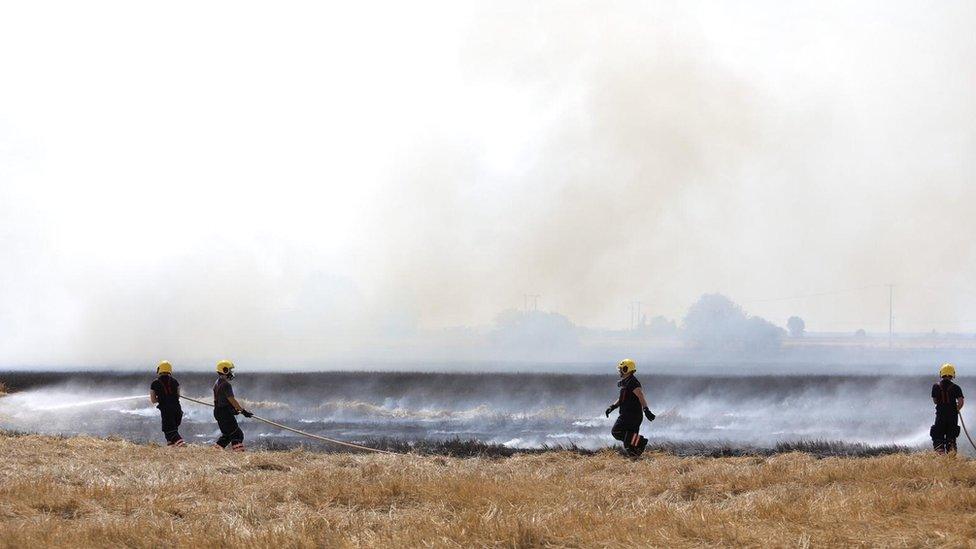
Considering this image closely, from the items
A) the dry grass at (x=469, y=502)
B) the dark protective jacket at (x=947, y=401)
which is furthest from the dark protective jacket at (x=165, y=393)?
the dark protective jacket at (x=947, y=401)

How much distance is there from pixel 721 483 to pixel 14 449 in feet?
38.6

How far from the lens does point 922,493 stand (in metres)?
11.5

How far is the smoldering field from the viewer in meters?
29.9

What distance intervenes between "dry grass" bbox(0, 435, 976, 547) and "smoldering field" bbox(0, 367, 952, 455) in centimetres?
824

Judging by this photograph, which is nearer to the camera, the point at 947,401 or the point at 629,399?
the point at 947,401

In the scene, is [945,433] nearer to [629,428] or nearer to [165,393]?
[629,428]

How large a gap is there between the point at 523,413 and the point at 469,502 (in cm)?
3324

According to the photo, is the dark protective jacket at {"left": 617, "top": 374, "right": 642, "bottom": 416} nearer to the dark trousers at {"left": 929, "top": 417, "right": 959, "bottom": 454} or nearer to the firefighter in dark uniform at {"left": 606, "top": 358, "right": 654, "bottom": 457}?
the firefighter in dark uniform at {"left": 606, "top": 358, "right": 654, "bottom": 457}

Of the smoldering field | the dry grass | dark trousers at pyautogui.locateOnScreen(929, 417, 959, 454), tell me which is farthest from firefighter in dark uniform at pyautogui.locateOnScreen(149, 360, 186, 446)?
dark trousers at pyautogui.locateOnScreen(929, 417, 959, 454)

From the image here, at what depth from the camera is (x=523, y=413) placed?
146 feet

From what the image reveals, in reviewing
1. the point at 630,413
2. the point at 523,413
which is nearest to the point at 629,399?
the point at 630,413

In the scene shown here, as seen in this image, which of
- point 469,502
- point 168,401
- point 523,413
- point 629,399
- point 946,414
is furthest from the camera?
point 523,413

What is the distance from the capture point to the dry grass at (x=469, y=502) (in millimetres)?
9000

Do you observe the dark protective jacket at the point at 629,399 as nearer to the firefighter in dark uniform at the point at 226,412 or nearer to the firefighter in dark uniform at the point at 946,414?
the firefighter in dark uniform at the point at 946,414
